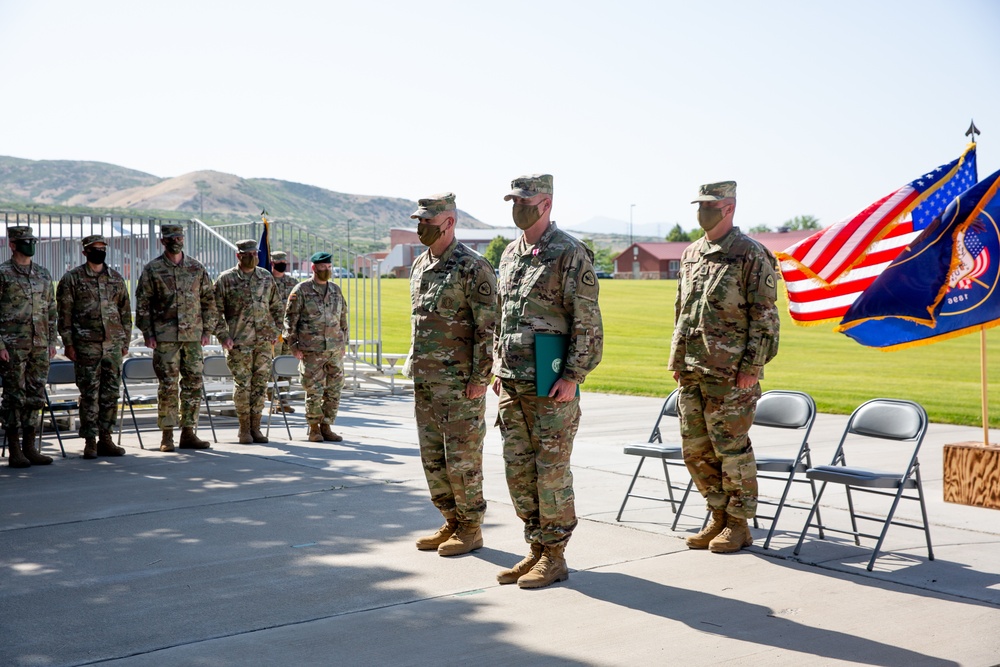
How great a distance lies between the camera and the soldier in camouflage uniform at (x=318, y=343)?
11984 millimetres

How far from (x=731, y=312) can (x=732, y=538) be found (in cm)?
147

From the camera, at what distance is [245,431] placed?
11.9 m

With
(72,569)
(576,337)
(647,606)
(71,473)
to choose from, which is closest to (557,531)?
(647,606)

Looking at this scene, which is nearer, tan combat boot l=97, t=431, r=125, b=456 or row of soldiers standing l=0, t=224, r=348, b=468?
row of soldiers standing l=0, t=224, r=348, b=468

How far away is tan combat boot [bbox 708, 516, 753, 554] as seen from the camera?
6.54 m

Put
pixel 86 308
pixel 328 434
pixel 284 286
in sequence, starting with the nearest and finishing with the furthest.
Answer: pixel 86 308, pixel 328 434, pixel 284 286

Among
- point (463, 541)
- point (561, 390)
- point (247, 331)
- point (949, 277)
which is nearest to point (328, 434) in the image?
point (247, 331)

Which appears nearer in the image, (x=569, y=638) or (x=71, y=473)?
(x=569, y=638)

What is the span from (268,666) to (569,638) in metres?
1.42

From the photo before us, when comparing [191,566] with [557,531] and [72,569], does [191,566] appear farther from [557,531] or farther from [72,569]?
[557,531]

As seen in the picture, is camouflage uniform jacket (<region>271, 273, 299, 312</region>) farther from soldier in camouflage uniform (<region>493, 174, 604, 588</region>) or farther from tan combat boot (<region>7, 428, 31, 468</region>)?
soldier in camouflage uniform (<region>493, 174, 604, 588</region>)

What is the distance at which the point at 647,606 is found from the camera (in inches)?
213

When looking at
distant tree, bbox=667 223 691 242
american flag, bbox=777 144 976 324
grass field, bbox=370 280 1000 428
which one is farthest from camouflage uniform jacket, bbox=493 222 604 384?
distant tree, bbox=667 223 691 242

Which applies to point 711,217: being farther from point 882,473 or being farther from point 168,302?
point 168,302
